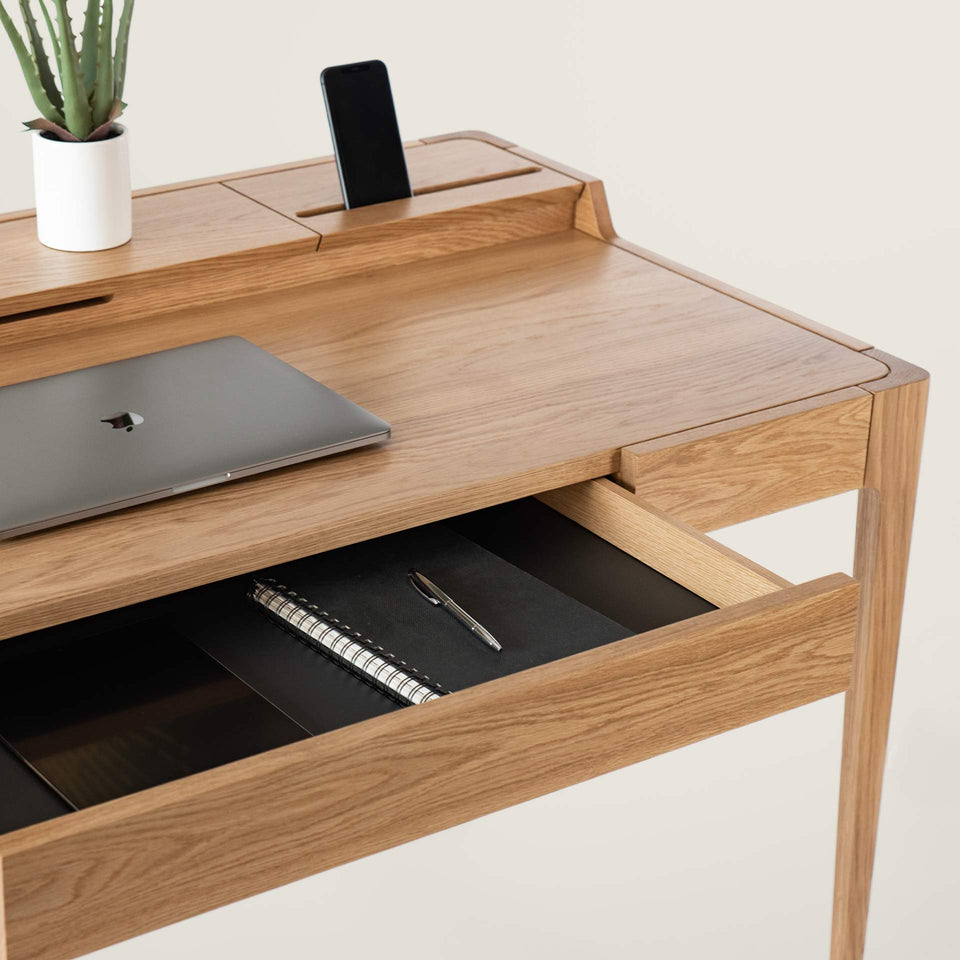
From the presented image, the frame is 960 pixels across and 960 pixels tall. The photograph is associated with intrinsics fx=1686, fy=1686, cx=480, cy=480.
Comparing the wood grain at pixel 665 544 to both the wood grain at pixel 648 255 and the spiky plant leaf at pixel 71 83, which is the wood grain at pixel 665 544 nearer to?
the wood grain at pixel 648 255

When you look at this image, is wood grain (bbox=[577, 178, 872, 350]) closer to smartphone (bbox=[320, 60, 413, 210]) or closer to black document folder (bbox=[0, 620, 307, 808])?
smartphone (bbox=[320, 60, 413, 210])

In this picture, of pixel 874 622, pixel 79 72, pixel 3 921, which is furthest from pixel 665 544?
pixel 79 72

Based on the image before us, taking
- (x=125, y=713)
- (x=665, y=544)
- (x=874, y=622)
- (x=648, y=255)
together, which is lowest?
(x=874, y=622)

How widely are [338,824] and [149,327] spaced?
79 centimetres

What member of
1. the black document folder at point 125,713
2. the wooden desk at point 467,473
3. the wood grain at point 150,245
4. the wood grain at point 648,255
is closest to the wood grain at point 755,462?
the wooden desk at point 467,473

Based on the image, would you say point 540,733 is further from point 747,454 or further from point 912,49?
point 912,49

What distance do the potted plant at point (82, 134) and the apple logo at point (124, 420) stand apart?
1.40 ft

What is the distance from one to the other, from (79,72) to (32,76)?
5 centimetres

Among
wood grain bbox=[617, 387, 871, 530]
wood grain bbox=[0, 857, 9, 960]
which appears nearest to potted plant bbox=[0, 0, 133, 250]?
wood grain bbox=[617, 387, 871, 530]

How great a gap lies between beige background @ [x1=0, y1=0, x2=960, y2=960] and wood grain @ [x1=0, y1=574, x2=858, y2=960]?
0.81 meters

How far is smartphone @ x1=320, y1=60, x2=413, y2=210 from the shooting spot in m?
2.02

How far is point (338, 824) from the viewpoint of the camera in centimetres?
121

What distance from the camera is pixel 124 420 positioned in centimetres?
154

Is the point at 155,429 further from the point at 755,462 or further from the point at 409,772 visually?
the point at 755,462
